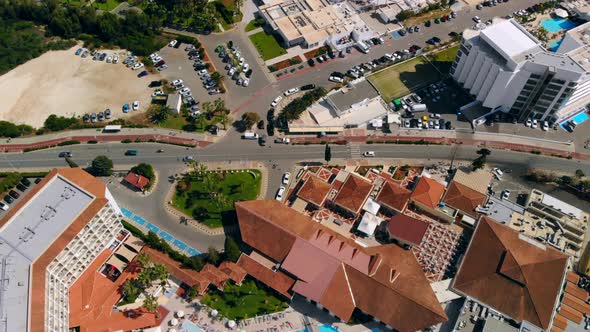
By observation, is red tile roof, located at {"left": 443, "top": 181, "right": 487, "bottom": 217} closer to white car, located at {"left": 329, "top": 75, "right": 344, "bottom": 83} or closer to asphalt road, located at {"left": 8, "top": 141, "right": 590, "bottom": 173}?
asphalt road, located at {"left": 8, "top": 141, "right": 590, "bottom": 173}

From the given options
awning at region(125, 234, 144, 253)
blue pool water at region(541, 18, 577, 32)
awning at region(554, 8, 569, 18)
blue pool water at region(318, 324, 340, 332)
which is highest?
awning at region(554, 8, 569, 18)

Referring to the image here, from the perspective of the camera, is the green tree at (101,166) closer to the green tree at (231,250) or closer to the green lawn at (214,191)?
the green lawn at (214,191)

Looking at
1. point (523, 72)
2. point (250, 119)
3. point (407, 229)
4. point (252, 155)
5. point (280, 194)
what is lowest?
point (280, 194)

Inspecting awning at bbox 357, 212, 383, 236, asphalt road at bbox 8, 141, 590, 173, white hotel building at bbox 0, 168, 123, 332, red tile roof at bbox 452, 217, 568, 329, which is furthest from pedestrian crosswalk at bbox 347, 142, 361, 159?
white hotel building at bbox 0, 168, 123, 332

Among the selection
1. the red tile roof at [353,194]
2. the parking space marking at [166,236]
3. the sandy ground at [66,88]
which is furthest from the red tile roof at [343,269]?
the sandy ground at [66,88]

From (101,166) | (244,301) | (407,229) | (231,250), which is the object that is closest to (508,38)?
(407,229)

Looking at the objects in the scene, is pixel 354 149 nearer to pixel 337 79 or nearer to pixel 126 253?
pixel 337 79
